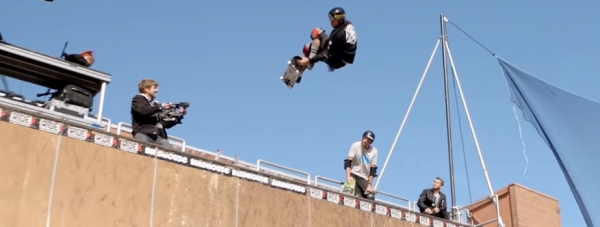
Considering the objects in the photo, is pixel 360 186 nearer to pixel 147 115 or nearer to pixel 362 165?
pixel 362 165

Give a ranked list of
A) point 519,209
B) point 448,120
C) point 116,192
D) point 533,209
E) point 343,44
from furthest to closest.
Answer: point 448,120, point 533,209, point 519,209, point 343,44, point 116,192

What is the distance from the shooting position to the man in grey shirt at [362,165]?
14.2 metres

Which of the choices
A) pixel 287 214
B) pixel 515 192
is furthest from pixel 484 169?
pixel 287 214

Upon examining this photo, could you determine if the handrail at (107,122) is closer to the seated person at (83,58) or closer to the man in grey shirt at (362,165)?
the seated person at (83,58)

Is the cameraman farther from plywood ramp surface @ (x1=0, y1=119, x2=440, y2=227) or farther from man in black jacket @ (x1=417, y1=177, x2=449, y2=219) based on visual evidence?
man in black jacket @ (x1=417, y1=177, x2=449, y2=219)

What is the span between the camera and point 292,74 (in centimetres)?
1255

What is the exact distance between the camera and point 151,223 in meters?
11.6

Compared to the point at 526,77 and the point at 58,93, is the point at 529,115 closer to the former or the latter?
the point at 526,77

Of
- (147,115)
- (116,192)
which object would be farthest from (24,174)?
(147,115)

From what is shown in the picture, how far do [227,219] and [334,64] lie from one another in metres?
2.23

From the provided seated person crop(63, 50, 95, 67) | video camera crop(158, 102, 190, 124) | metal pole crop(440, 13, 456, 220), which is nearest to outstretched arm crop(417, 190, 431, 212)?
metal pole crop(440, 13, 456, 220)

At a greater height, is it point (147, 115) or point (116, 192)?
point (147, 115)

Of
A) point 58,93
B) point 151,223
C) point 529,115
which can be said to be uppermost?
point 529,115

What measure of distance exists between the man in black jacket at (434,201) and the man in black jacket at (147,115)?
4273mm
